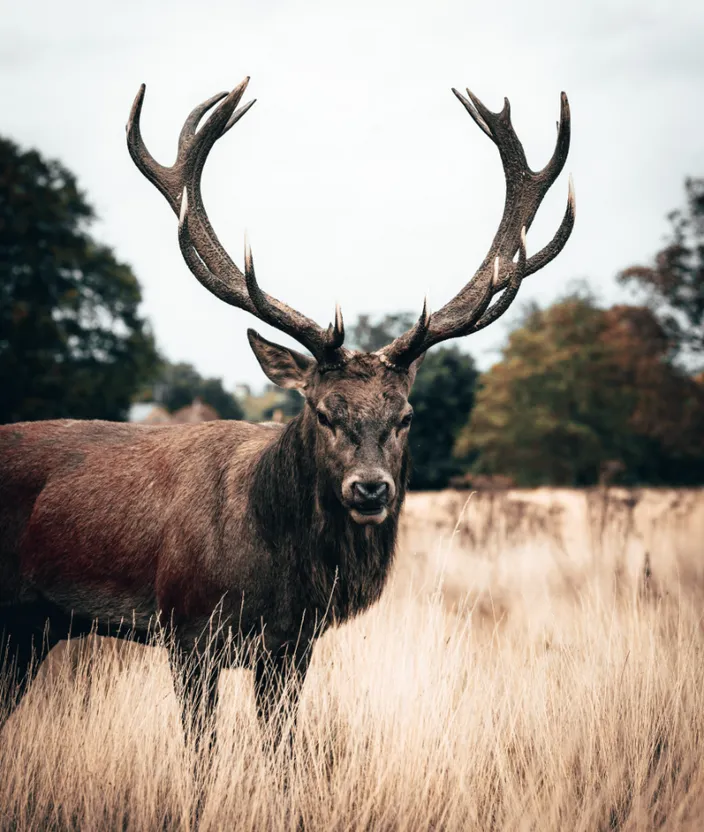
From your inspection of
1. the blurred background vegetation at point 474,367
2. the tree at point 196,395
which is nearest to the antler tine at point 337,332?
the blurred background vegetation at point 474,367

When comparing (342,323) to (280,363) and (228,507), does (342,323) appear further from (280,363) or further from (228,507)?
(228,507)

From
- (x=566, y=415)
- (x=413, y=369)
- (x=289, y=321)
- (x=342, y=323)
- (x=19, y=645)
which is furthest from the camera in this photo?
(x=566, y=415)

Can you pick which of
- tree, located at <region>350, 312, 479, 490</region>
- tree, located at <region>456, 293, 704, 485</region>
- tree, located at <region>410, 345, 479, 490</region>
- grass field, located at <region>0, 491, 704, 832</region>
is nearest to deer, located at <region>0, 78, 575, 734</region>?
grass field, located at <region>0, 491, 704, 832</region>

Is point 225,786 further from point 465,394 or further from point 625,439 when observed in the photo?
point 625,439

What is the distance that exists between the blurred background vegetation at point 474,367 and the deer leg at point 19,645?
38.0 feet

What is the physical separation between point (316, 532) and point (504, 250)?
217 cm

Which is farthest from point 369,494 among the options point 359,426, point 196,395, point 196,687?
point 196,395

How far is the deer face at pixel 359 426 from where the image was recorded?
3777 millimetres

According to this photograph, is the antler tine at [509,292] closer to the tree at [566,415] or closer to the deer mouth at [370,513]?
the deer mouth at [370,513]

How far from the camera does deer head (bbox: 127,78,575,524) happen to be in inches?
157

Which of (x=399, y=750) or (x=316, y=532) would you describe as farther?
(x=316, y=532)

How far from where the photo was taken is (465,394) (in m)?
36.1

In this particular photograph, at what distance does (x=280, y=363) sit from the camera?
180 inches

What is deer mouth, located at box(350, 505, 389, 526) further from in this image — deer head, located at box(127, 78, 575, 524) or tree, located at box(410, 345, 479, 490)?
tree, located at box(410, 345, 479, 490)
